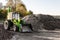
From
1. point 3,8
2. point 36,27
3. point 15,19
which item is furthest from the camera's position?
point 3,8

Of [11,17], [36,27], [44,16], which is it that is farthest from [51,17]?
[11,17]

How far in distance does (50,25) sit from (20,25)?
3103 mm

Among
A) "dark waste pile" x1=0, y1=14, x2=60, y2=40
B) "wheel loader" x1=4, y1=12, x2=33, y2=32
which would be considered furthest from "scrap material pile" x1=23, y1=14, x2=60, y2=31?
"wheel loader" x1=4, y1=12, x2=33, y2=32

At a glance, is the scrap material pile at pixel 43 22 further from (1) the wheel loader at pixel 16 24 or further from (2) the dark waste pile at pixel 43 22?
(1) the wheel loader at pixel 16 24

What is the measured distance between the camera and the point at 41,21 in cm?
1099

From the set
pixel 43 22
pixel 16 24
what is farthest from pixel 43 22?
pixel 16 24

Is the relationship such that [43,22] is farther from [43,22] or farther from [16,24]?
[16,24]

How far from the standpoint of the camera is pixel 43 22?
35.7 feet

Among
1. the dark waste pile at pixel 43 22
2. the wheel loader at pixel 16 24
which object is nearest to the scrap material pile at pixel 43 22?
the dark waste pile at pixel 43 22

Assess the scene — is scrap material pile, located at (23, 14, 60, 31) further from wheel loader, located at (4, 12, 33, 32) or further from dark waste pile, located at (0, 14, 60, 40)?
wheel loader, located at (4, 12, 33, 32)

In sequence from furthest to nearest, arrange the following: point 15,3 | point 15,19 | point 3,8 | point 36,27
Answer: point 15,3, point 3,8, point 36,27, point 15,19

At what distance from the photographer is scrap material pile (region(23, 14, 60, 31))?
32.0 ft

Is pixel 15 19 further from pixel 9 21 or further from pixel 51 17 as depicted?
pixel 51 17

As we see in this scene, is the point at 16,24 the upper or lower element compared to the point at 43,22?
upper
